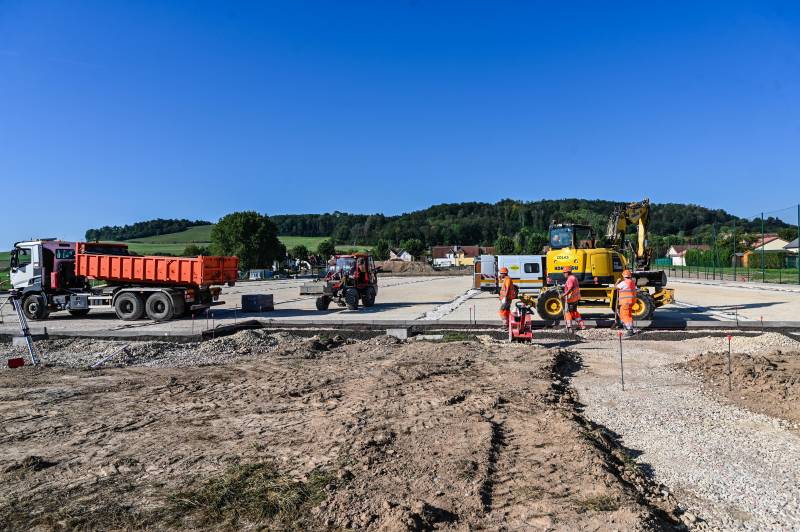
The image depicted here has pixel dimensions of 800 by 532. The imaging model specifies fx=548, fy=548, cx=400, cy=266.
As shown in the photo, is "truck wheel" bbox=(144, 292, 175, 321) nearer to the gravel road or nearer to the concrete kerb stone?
the concrete kerb stone

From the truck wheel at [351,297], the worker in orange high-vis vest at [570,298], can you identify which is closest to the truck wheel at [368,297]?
the truck wheel at [351,297]

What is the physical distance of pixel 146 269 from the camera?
1742 cm

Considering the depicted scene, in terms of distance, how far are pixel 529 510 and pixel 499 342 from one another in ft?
27.7

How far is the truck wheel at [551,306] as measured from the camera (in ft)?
49.4

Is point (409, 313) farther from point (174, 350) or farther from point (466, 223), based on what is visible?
point (466, 223)

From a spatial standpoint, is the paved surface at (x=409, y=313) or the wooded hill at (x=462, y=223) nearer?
the paved surface at (x=409, y=313)

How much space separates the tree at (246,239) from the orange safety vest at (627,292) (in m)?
68.0

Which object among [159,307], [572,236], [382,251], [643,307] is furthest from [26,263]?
[382,251]

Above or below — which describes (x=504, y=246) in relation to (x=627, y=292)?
above

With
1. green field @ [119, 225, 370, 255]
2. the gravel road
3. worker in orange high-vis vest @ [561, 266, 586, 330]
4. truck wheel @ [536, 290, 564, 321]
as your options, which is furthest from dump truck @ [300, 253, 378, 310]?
green field @ [119, 225, 370, 255]

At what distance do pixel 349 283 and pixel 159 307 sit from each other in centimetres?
655

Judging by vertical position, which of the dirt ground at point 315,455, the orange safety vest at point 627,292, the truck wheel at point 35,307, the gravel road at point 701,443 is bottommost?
the gravel road at point 701,443

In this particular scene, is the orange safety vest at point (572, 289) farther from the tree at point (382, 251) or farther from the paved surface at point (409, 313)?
the tree at point (382, 251)

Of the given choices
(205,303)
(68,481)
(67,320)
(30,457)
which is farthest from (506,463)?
(67,320)
